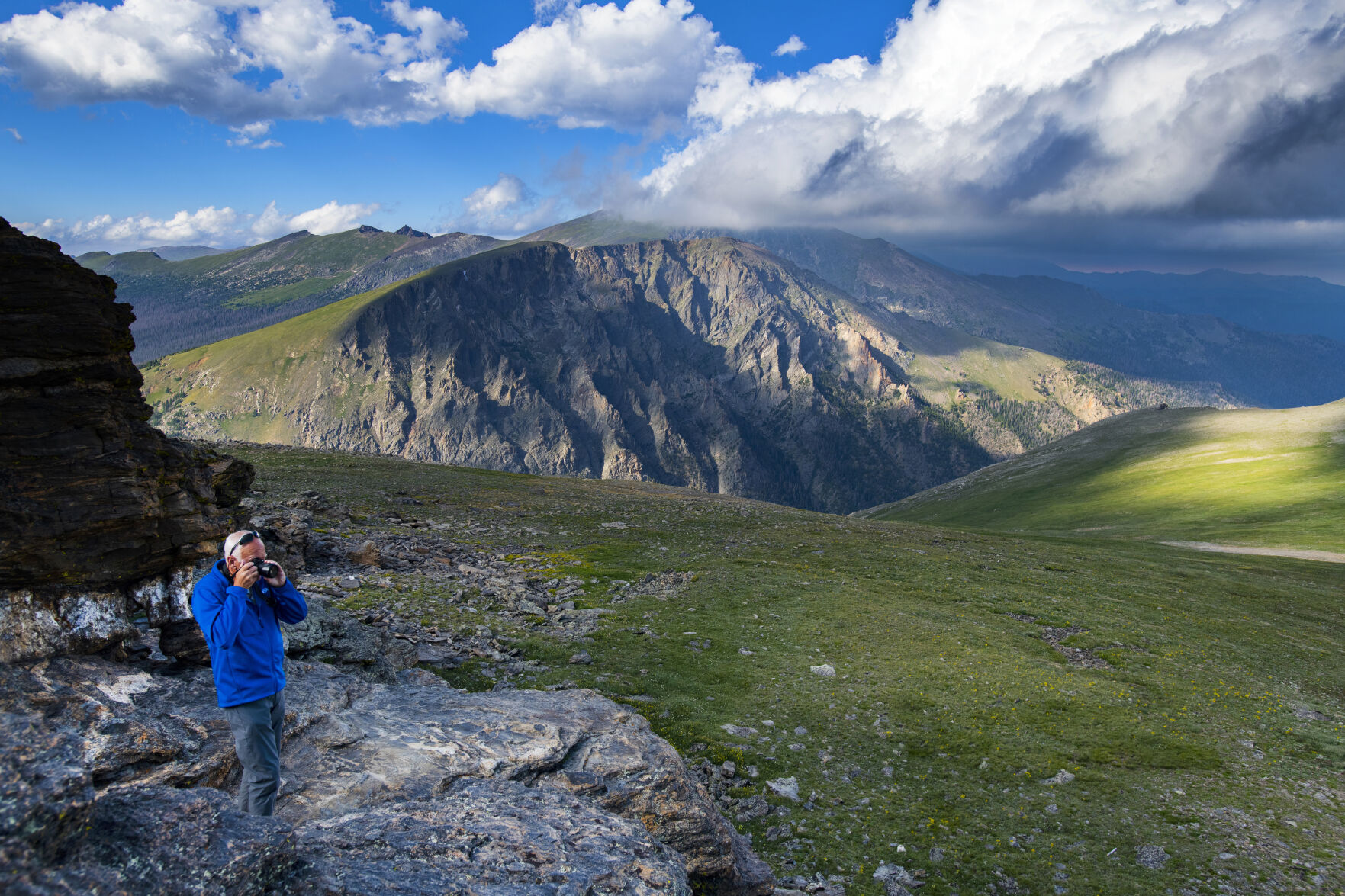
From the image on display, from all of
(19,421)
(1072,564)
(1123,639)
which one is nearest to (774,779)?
(19,421)

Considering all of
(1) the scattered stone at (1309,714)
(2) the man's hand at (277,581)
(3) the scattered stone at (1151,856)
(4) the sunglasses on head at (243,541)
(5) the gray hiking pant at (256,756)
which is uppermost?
(4) the sunglasses on head at (243,541)

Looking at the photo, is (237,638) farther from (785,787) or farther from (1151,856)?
(1151,856)

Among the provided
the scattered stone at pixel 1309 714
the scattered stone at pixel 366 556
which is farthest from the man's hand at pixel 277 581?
the scattered stone at pixel 1309 714

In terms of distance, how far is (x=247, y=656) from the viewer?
978cm

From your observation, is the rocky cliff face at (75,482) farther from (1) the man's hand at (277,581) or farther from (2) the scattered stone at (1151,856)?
(2) the scattered stone at (1151,856)

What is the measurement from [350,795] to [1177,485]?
14000cm

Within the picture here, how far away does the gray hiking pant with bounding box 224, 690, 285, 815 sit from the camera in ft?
31.1

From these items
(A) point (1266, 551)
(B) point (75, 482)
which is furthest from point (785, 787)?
(A) point (1266, 551)

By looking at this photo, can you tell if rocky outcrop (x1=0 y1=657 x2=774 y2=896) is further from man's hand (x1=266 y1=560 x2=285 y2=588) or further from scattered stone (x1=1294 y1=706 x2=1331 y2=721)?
scattered stone (x1=1294 y1=706 x2=1331 y2=721)

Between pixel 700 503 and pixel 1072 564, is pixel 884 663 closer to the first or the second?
pixel 1072 564

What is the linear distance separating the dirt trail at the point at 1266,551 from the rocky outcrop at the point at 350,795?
79.6 m

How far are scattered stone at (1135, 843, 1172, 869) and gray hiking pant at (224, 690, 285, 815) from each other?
1887 cm

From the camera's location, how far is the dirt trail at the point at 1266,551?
63000mm

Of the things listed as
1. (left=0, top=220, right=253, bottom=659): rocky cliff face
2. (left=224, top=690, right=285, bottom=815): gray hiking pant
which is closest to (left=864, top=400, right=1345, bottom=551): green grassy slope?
(left=224, top=690, right=285, bottom=815): gray hiking pant
